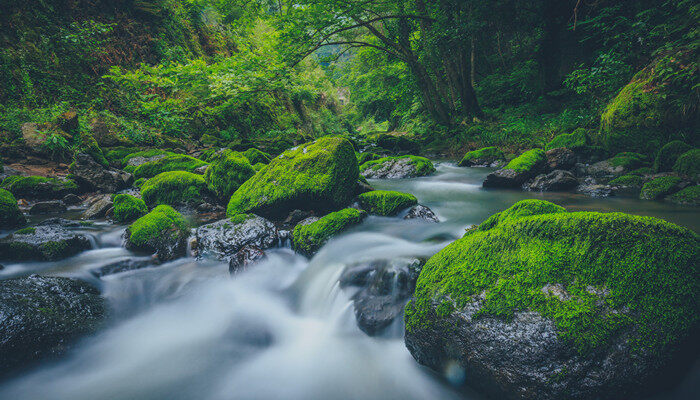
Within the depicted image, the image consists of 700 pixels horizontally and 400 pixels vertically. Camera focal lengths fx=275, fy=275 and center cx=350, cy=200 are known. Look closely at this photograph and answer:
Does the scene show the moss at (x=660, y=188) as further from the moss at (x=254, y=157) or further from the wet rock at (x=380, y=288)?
the moss at (x=254, y=157)

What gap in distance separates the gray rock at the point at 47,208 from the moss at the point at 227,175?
3.06m

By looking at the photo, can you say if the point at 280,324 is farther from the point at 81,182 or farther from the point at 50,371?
the point at 81,182

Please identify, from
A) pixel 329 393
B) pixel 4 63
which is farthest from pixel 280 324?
pixel 4 63

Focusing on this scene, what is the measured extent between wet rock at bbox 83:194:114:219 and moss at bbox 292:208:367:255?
14.0 feet

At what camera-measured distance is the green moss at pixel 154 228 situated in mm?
4309

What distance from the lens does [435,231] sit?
4.61 metres

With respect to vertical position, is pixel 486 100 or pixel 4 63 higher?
pixel 4 63

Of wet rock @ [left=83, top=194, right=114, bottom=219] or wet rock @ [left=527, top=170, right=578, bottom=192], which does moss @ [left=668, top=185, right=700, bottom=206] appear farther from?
wet rock @ [left=83, top=194, right=114, bottom=219]

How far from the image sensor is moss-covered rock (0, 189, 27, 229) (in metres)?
4.62

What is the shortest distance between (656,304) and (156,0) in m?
21.3

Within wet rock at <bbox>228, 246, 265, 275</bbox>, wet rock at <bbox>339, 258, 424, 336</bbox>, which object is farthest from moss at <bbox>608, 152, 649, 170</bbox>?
wet rock at <bbox>228, 246, 265, 275</bbox>

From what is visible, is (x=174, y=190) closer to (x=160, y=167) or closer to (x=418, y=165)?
(x=160, y=167)

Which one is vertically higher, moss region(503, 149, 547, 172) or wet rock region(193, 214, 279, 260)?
moss region(503, 149, 547, 172)

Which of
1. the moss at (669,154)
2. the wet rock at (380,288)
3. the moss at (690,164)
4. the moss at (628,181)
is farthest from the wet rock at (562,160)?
the wet rock at (380,288)
